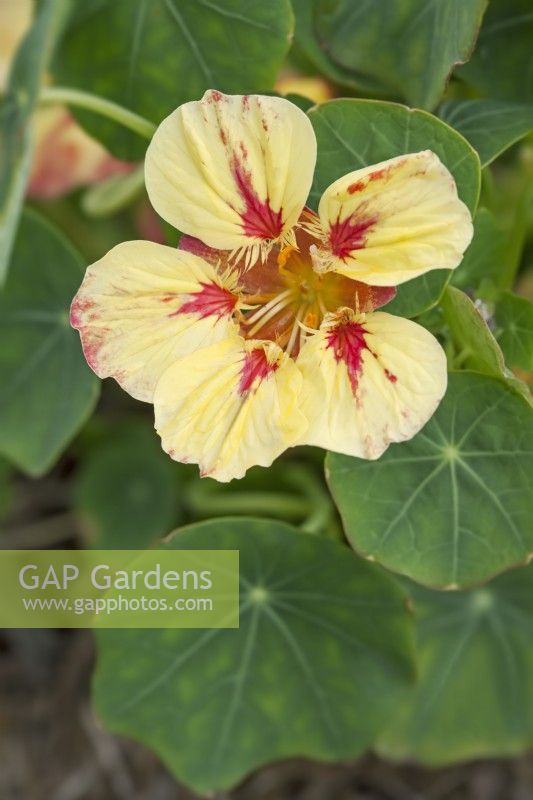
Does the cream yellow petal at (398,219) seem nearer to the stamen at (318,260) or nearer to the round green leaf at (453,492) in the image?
the stamen at (318,260)

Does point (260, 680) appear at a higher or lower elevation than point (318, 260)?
lower

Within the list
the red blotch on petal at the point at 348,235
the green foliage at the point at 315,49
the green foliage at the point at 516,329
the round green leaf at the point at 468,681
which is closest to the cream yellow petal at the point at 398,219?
the red blotch on petal at the point at 348,235

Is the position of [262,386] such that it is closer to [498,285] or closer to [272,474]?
[498,285]

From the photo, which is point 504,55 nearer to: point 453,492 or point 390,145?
point 390,145

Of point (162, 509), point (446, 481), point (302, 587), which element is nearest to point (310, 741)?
point (302, 587)

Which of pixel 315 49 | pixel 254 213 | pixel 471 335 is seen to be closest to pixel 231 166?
pixel 254 213

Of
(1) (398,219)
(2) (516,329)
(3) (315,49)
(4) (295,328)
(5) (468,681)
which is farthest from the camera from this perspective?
(5) (468,681)

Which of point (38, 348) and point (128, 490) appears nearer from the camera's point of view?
point (38, 348)

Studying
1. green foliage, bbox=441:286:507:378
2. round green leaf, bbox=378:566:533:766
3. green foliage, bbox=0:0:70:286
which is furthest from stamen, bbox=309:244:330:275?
round green leaf, bbox=378:566:533:766
